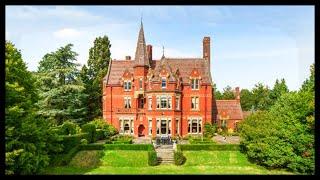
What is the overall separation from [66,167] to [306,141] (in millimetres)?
13981

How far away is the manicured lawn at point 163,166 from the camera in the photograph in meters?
23.2

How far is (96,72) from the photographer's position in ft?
180

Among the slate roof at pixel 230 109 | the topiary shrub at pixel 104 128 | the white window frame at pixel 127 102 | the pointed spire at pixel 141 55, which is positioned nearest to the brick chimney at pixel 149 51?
the pointed spire at pixel 141 55

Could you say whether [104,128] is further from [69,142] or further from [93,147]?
[69,142]

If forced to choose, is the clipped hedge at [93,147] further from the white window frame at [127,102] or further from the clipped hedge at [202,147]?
the white window frame at [127,102]

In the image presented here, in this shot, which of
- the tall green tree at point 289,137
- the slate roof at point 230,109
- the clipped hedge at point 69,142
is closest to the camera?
the tall green tree at point 289,137

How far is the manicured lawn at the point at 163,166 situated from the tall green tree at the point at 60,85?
1500 centimetres

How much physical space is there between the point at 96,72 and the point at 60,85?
13.4 metres

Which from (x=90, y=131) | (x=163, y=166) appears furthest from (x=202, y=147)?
(x=90, y=131)

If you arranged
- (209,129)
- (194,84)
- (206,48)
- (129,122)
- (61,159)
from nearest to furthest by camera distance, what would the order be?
(61,159), (209,129), (194,84), (129,122), (206,48)

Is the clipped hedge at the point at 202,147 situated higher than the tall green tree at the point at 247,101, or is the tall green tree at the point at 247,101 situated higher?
the tall green tree at the point at 247,101

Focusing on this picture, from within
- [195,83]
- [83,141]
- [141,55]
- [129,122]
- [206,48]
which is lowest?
[83,141]
